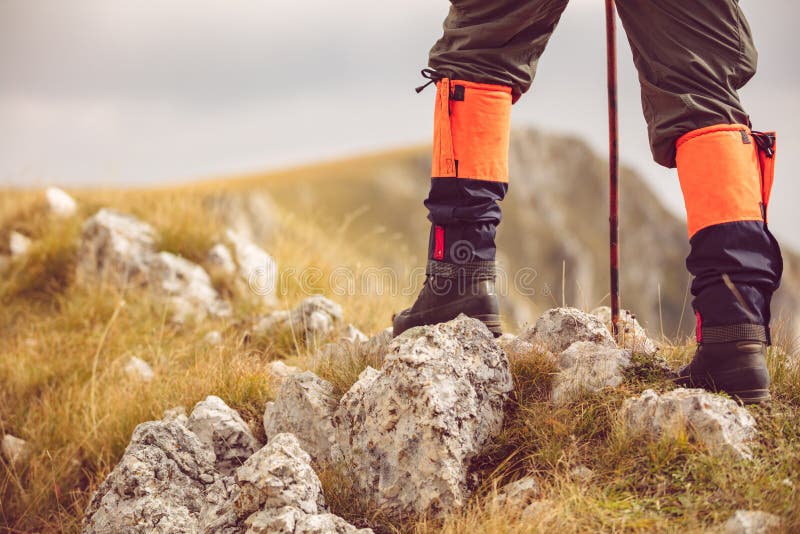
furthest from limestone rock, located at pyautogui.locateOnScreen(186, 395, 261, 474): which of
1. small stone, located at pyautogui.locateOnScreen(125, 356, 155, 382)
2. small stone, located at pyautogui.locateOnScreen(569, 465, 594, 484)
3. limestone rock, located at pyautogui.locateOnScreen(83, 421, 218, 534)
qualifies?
small stone, located at pyautogui.locateOnScreen(569, 465, 594, 484)

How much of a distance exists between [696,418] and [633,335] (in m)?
0.99

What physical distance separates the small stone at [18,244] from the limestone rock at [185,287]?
1.89 meters

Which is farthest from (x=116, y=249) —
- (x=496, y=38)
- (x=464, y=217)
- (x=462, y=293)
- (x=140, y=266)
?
(x=496, y=38)

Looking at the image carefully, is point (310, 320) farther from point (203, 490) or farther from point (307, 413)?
point (203, 490)

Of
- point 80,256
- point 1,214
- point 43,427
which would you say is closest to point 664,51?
point 43,427

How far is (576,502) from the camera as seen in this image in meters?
2.40

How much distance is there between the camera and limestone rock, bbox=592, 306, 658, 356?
3.28m

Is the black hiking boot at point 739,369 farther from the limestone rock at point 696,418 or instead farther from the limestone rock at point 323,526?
the limestone rock at point 323,526

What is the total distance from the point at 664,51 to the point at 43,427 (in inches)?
173

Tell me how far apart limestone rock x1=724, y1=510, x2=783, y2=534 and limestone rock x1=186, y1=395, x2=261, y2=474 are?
2192 millimetres

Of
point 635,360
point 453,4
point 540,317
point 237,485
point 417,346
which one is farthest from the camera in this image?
point 540,317

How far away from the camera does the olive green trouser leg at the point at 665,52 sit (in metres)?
2.80

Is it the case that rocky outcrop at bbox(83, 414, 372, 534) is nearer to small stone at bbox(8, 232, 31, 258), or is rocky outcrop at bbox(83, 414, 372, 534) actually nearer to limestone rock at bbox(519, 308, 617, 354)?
limestone rock at bbox(519, 308, 617, 354)

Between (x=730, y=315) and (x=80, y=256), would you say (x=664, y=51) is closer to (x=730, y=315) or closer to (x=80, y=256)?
(x=730, y=315)
